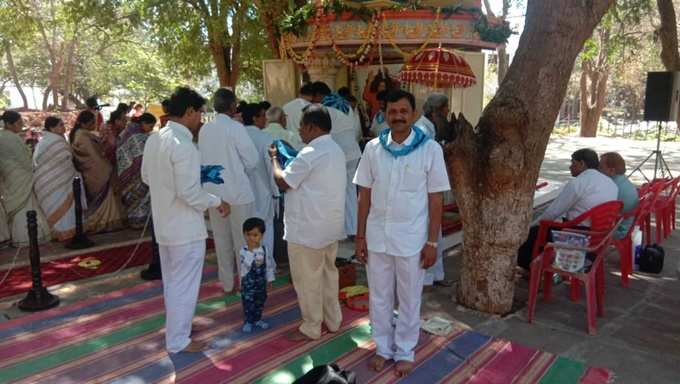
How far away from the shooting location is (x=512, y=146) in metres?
4.21

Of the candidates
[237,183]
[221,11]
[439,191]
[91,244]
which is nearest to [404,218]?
[439,191]

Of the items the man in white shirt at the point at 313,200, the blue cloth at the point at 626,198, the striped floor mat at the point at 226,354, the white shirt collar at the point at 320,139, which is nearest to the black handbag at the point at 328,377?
the striped floor mat at the point at 226,354

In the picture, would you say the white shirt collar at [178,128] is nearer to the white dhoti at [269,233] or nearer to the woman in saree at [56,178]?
the white dhoti at [269,233]

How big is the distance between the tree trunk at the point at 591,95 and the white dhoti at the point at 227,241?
2526 centimetres

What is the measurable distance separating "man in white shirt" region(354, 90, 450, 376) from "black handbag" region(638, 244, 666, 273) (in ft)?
11.5

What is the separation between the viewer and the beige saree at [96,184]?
7.04 m

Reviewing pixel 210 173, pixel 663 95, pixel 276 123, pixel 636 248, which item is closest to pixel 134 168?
pixel 276 123

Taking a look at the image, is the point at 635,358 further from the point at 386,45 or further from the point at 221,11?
the point at 221,11

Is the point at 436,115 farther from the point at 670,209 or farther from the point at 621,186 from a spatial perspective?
the point at 670,209

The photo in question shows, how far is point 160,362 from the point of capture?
Result: 3723mm

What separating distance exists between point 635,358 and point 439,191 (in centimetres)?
190

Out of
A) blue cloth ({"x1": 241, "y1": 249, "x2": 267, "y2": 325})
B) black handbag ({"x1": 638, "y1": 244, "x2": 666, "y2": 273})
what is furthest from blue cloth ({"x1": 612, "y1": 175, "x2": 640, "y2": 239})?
blue cloth ({"x1": 241, "y1": 249, "x2": 267, "y2": 325})

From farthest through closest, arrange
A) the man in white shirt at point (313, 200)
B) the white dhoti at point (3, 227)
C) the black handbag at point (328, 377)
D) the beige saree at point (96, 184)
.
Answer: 1. the beige saree at point (96, 184)
2. the white dhoti at point (3, 227)
3. the man in white shirt at point (313, 200)
4. the black handbag at point (328, 377)

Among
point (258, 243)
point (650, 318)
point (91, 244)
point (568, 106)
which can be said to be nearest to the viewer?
point (258, 243)
